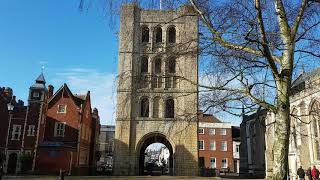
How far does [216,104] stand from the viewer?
8.30 m

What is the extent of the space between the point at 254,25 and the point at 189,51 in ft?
4.36

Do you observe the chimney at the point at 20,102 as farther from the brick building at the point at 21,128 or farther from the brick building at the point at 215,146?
the brick building at the point at 215,146

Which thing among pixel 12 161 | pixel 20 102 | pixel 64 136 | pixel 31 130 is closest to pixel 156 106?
pixel 64 136

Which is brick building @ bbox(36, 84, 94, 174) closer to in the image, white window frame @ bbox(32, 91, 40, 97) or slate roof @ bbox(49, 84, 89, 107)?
slate roof @ bbox(49, 84, 89, 107)

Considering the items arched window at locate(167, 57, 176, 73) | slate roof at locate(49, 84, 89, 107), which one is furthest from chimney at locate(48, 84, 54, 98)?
arched window at locate(167, 57, 176, 73)

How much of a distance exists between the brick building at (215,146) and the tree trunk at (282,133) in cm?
6854

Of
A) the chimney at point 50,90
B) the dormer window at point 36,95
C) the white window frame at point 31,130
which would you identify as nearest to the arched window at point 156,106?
the white window frame at point 31,130

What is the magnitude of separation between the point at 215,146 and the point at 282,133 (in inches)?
2816

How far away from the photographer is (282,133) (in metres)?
7.63

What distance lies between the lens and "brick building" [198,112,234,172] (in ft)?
252

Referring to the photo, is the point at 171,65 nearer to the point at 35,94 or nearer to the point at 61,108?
the point at 61,108

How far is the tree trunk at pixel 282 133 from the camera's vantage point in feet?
24.7

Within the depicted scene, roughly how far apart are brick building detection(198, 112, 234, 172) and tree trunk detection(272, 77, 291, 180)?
68535mm

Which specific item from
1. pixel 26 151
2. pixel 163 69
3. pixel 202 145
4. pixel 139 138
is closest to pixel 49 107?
pixel 26 151
